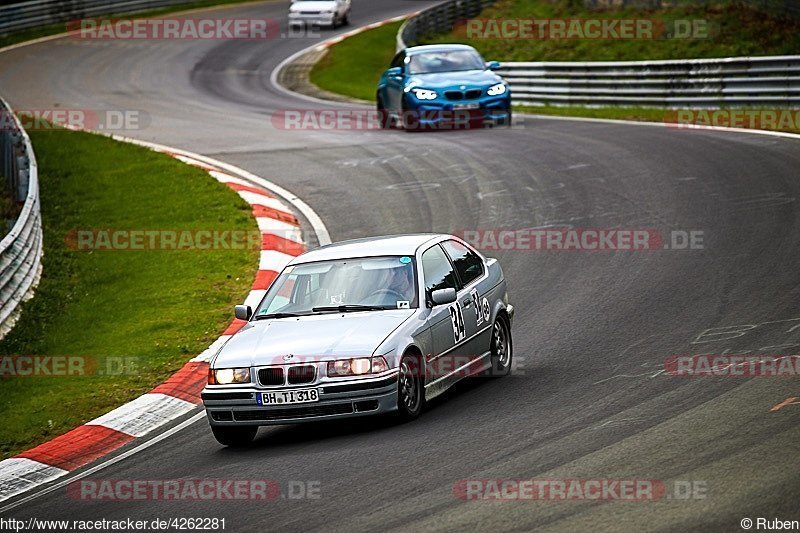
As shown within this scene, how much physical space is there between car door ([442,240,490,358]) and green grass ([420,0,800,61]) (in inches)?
753

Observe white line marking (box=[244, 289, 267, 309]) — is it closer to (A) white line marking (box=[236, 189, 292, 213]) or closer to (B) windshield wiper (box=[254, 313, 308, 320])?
(B) windshield wiper (box=[254, 313, 308, 320])

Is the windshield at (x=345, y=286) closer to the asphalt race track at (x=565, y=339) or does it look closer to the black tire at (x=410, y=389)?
the black tire at (x=410, y=389)

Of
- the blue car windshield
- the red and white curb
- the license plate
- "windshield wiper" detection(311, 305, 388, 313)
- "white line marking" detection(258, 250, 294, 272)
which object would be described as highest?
"windshield wiper" detection(311, 305, 388, 313)

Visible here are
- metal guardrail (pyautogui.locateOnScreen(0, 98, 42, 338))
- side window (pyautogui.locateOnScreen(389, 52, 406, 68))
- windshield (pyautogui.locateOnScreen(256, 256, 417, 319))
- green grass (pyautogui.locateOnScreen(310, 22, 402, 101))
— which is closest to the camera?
windshield (pyautogui.locateOnScreen(256, 256, 417, 319))

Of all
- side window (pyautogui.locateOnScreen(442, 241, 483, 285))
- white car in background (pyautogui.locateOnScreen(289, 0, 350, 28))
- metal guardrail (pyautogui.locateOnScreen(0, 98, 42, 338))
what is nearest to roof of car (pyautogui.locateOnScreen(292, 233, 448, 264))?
side window (pyautogui.locateOnScreen(442, 241, 483, 285))

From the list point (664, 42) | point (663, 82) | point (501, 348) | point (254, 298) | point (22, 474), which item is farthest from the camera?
point (664, 42)

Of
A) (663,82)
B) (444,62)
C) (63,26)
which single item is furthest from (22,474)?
(63,26)

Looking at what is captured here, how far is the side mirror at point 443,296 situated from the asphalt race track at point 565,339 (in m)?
0.80

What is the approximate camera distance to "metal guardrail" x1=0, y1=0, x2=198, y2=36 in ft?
155

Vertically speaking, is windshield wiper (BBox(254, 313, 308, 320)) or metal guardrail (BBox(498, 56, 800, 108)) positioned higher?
windshield wiper (BBox(254, 313, 308, 320))

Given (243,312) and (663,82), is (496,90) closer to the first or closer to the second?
(663,82)

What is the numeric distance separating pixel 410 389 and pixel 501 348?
6.00 ft

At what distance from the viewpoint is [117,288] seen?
15.0 meters

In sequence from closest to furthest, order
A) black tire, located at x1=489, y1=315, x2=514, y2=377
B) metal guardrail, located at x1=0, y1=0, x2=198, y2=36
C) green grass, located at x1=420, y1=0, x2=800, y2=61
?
black tire, located at x1=489, y1=315, x2=514, y2=377, green grass, located at x1=420, y1=0, x2=800, y2=61, metal guardrail, located at x1=0, y1=0, x2=198, y2=36
